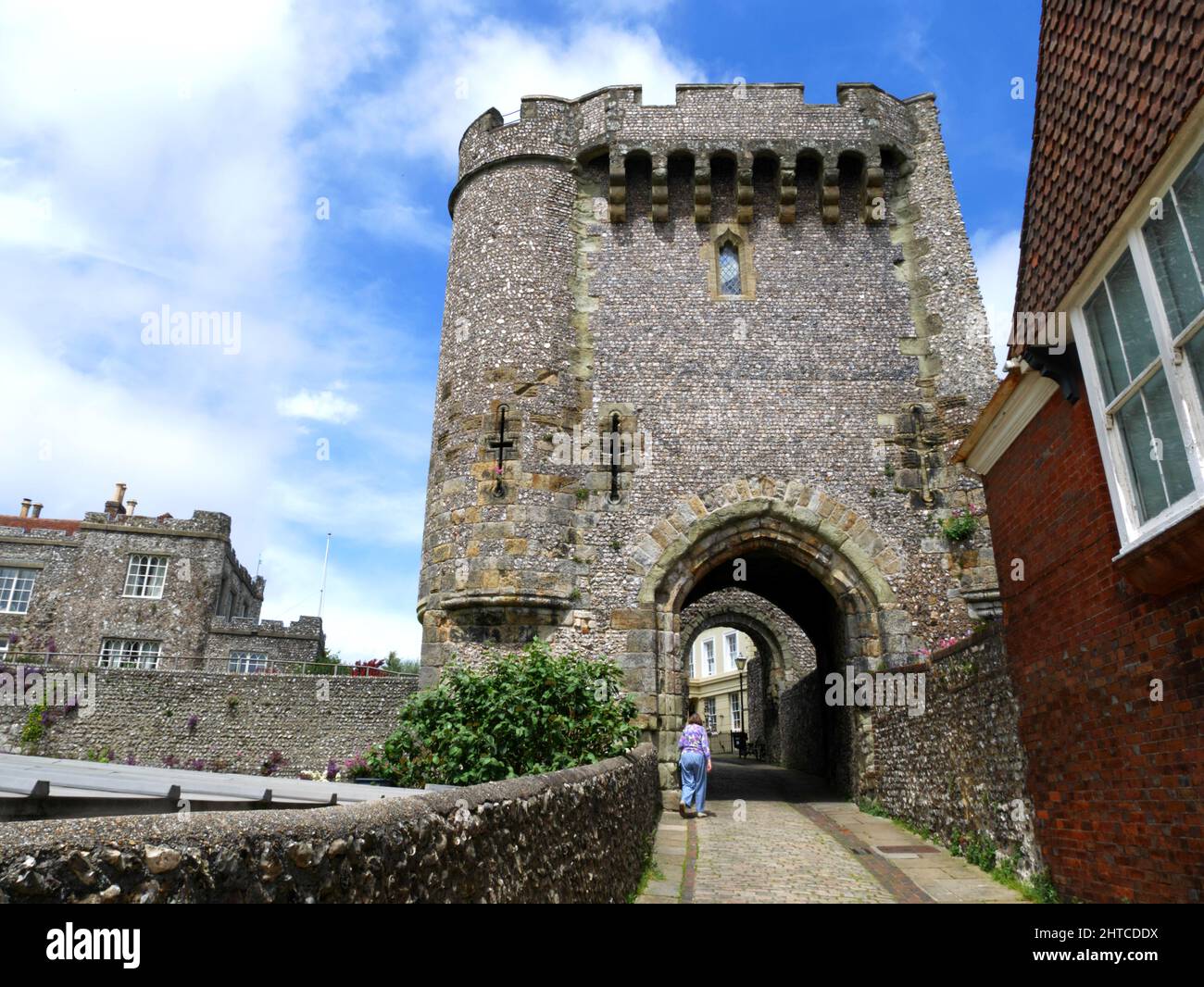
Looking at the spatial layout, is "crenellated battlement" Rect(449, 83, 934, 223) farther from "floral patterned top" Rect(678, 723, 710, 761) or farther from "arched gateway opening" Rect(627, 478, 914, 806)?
"floral patterned top" Rect(678, 723, 710, 761)

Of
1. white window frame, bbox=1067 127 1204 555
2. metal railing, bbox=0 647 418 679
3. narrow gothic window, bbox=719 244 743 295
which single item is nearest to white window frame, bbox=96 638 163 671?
metal railing, bbox=0 647 418 679

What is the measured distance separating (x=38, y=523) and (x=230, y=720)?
19.5m

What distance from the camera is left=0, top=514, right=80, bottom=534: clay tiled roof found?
30812 mm

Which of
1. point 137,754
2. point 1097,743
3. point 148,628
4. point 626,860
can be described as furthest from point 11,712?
point 1097,743

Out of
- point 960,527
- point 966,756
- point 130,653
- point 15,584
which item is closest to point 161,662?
point 130,653

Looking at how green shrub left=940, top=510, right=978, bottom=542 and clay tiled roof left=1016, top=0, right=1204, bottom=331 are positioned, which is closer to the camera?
clay tiled roof left=1016, top=0, right=1204, bottom=331

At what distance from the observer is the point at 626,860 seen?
6.43m

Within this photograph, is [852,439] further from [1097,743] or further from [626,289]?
[1097,743]

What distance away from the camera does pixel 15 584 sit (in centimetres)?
2806

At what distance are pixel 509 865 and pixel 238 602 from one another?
33.0 metres

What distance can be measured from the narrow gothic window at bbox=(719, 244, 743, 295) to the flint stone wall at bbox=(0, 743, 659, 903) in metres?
11.5

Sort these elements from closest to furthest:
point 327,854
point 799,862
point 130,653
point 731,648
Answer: point 327,854 < point 799,862 < point 130,653 < point 731,648

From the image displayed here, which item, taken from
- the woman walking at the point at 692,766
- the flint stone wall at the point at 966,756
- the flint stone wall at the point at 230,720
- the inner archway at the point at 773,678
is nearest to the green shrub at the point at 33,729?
the flint stone wall at the point at 230,720

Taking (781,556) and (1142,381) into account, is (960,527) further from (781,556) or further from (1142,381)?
(1142,381)
